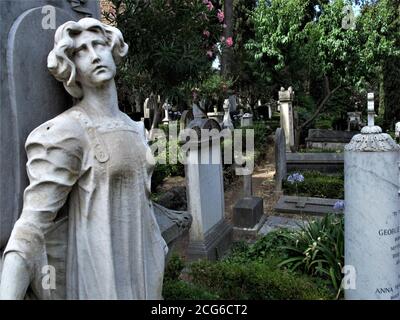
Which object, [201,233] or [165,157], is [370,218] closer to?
[201,233]

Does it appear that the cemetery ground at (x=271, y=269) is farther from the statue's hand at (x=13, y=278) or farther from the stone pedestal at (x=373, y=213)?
Answer: the statue's hand at (x=13, y=278)

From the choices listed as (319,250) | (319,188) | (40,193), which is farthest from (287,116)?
(40,193)

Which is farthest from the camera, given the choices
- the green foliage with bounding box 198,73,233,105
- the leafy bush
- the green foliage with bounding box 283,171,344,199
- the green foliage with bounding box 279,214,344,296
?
the green foliage with bounding box 198,73,233,105

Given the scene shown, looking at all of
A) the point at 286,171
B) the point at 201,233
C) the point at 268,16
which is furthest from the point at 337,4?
the point at 201,233

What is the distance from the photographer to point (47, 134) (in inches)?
71.4

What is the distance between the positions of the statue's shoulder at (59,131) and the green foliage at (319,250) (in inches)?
148

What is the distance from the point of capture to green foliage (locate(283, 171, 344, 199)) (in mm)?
9250

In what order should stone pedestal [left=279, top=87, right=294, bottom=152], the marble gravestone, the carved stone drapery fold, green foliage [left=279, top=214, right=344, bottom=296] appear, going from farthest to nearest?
stone pedestal [left=279, top=87, right=294, bottom=152] < the marble gravestone < green foliage [left=279, top=214, right=344, bottom=296] < the carved stone drapery fold

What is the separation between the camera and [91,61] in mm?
1889

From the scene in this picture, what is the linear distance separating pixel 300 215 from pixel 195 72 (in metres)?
3.59

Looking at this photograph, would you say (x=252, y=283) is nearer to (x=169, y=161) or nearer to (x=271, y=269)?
(x=271, y=269)

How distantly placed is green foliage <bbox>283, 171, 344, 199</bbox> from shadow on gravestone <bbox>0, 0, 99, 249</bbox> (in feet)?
26.6

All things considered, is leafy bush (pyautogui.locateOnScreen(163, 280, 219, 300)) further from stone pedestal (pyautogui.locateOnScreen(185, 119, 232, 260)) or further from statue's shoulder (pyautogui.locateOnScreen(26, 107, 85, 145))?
statue's shoulder (pyautogui.locateOnScreen(26, 107, 85, 145))

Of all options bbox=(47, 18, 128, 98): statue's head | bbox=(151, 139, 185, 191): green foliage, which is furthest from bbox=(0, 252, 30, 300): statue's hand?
bbox=(151, 139, 185, 191): green foliage
